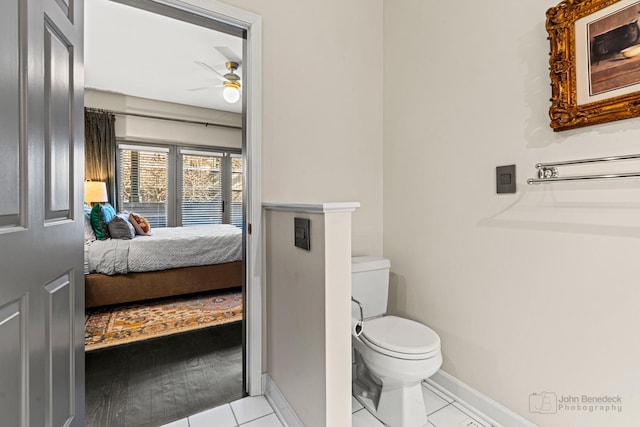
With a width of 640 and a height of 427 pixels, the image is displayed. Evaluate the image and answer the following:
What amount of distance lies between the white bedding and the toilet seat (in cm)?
244

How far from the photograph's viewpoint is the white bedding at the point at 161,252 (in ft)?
9.70

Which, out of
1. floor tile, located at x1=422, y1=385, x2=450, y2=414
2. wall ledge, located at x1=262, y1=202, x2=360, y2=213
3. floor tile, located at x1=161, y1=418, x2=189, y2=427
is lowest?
floor tile, located at x1=161, y1=418, x2=189, y2=427

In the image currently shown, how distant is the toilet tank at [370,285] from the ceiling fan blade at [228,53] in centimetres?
285

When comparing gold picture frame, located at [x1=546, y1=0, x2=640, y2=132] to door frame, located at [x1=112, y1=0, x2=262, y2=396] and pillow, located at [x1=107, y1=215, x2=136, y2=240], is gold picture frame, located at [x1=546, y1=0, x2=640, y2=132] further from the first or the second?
pillow, located at [x1=107, y1=215, x2=136, y2=240]

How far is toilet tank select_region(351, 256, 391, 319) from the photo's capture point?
1785 millimetres

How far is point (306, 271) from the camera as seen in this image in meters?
1.32

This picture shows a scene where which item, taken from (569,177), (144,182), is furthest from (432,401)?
(144,182)

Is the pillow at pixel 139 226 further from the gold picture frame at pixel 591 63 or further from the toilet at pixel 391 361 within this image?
the gold picture frame at pixel 591 63

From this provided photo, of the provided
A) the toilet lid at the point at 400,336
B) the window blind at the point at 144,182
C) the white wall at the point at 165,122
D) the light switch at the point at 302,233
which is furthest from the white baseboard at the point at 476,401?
the white wall at the point at 165,122

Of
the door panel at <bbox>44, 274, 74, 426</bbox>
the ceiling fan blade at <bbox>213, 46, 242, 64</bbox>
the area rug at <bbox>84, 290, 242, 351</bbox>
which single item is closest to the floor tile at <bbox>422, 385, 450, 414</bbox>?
the door panel at <bbox>44, 274, 74, 426</bbox>

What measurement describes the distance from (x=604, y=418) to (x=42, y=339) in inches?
79.4

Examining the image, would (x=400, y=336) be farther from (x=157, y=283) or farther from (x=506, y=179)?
(x=157, y=283)

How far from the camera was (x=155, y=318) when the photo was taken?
281 cm

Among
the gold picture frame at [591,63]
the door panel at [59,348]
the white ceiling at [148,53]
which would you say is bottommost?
the door panel at [59,348]
